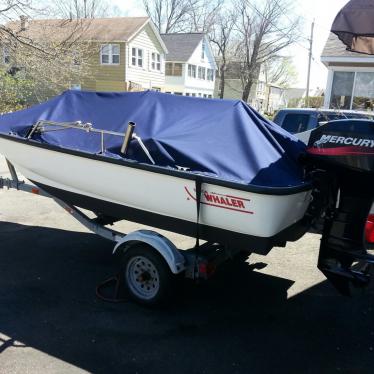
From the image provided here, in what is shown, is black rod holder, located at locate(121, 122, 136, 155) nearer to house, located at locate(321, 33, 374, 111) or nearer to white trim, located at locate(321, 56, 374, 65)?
house, located at locate(321, 33, 374, 111)

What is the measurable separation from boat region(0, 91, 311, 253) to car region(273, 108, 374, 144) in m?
3.95

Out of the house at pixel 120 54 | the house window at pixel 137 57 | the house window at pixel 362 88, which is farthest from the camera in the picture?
the house window at pixel 137 57

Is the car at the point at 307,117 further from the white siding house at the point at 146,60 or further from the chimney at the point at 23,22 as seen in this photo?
the white siding house at the point at 146,60

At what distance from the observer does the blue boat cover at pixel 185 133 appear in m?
3.84

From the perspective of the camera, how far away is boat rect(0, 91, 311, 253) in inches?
144

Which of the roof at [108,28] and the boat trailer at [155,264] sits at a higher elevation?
the roof at [108,28]

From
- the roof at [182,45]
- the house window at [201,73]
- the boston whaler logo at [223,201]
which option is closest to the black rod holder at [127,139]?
the boston whaler logo at [223,201]

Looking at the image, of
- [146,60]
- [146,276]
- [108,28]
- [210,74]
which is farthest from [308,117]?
[210,74]

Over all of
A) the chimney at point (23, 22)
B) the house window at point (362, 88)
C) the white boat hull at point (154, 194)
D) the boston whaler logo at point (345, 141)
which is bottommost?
the white boat hull at point (154, 194)

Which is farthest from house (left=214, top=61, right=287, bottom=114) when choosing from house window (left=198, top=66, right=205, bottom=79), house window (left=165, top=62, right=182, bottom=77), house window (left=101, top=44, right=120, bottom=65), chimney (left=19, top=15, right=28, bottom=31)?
chimney (left=19, top=15, right=28, bottom=31)

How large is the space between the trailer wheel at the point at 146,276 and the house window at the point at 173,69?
1448 inches

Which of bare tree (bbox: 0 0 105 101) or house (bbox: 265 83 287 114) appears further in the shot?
house (bbox: 265 83 287 114)

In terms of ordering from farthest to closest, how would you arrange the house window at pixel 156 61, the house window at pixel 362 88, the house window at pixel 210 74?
the house window at pixel 210 74 < the house window at pixel 156 61 < the house window at pixel 362 88

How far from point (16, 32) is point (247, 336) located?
1447cm
